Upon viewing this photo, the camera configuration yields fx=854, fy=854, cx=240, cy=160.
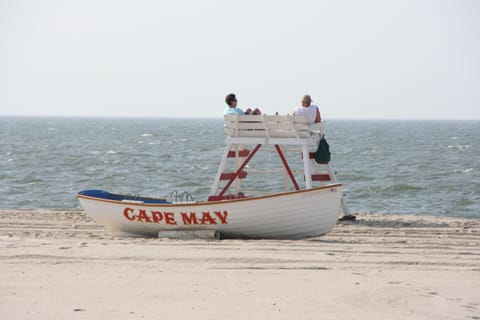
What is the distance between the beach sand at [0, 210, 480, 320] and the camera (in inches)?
283

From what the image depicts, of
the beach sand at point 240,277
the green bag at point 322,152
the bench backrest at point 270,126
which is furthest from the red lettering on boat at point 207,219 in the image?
the green bag at point 322,152

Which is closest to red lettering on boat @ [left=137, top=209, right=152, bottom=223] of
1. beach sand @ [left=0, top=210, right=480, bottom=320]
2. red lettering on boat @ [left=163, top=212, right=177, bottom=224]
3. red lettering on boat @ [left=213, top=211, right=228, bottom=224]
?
red lettering on boat @ [left=163, top=212, right=177, bottom=224]

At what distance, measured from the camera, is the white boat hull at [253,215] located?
1133cm

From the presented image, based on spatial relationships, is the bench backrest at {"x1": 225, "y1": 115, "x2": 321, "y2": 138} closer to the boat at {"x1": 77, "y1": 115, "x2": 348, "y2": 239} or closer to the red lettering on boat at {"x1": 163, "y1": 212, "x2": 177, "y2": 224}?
the boat at {"x1": 77, "y1": 115, "x2": 348, "y2": 239}

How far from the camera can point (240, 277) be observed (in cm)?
847

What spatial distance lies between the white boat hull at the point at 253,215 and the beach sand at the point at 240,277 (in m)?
0.36

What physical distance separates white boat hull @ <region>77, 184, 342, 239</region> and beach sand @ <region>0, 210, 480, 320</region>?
1.18 feet

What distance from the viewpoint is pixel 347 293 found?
25.5ft

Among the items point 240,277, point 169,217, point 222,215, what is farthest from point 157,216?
point 240,277

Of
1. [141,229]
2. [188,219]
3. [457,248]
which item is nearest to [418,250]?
[457,248]

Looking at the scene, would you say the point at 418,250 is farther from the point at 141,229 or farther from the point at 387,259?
the point at 141,229

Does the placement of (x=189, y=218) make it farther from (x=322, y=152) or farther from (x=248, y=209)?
(x=322, y=152)

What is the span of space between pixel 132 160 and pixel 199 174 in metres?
9.51

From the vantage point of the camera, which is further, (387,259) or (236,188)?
(236,188)
